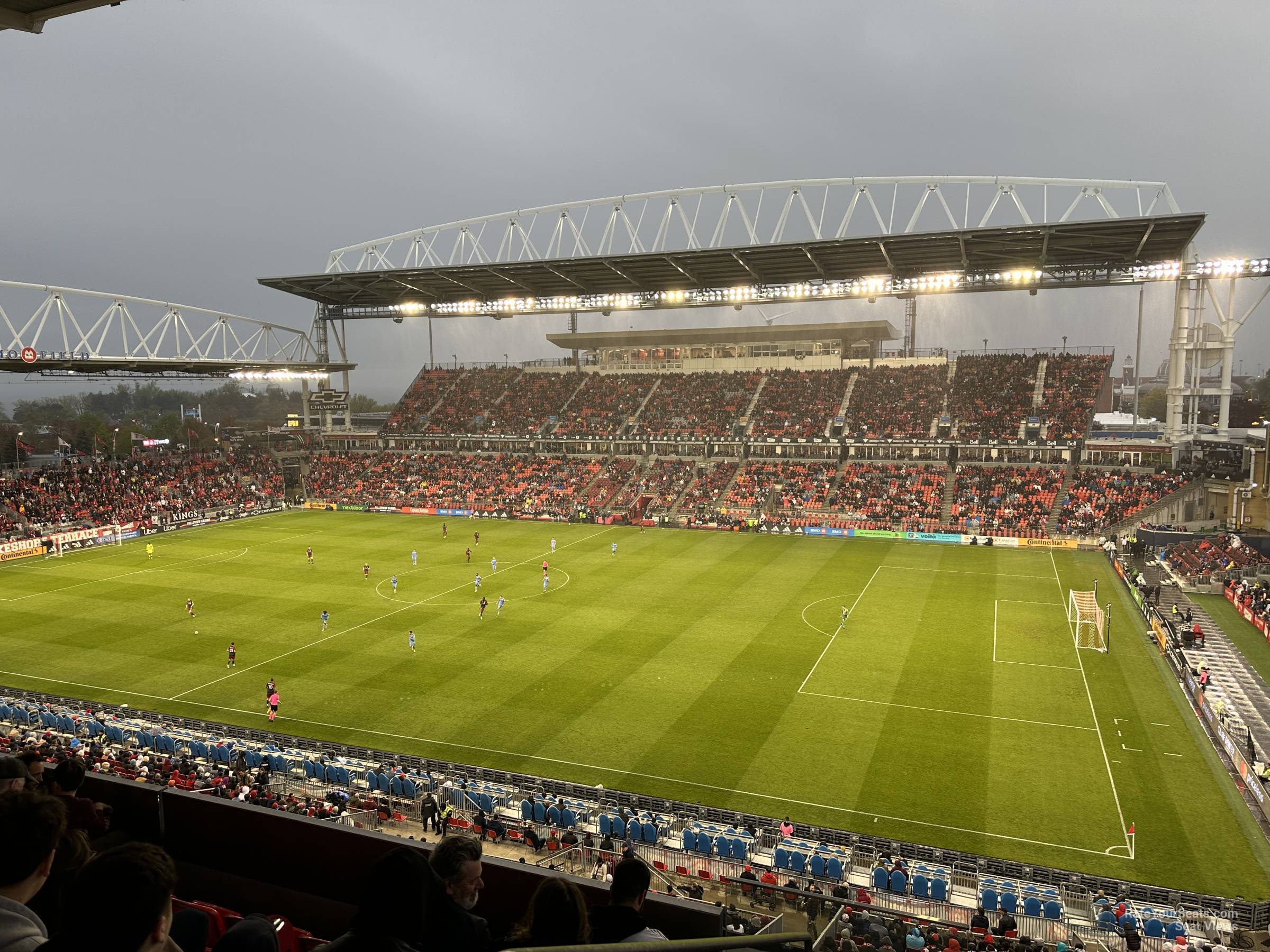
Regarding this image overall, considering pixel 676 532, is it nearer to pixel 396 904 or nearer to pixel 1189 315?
pixel 1189 315

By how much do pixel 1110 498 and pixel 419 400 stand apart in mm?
64307

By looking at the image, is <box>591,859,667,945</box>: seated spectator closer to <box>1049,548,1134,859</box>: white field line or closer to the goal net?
<box>1049,548,1134,859</box>: white field line

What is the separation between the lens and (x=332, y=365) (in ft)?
251

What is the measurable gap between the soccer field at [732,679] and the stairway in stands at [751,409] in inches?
891

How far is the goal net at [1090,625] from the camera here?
29.0 meters

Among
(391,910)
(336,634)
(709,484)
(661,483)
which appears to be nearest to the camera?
(391,910)

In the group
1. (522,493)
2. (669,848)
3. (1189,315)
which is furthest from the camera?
(522,493)

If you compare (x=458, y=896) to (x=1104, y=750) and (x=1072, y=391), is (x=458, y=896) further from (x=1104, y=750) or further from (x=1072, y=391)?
(x=1072, y=391)

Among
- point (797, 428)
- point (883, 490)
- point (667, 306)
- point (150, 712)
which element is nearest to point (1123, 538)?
point (883, 490)

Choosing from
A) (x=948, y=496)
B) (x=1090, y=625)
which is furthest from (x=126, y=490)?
(x=1090, y=625)

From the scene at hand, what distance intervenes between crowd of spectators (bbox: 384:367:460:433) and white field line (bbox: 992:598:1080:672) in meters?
58.6

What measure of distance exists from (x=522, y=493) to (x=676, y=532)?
16.1 metres

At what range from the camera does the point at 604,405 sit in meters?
74.9

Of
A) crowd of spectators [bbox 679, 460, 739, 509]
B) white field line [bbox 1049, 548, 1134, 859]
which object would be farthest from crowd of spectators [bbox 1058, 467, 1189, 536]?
crowd of spectators [bbox 679, 460, 739, 509]
